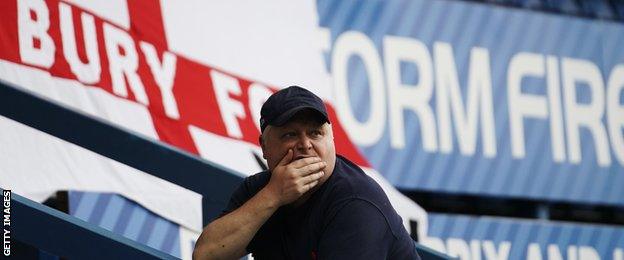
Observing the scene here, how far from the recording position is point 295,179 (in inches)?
102

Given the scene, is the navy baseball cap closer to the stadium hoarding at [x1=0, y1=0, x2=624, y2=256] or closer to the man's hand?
the man's hand

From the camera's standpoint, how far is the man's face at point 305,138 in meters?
2.64

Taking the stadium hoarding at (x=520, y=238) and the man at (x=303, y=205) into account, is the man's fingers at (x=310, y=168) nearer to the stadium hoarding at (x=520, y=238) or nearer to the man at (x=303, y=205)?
the man at (x=303, y=205)

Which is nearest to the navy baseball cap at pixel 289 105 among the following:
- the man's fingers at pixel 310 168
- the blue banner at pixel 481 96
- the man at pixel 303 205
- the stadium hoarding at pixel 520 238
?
the man at pixel 303 205

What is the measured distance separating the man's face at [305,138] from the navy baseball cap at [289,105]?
26mm

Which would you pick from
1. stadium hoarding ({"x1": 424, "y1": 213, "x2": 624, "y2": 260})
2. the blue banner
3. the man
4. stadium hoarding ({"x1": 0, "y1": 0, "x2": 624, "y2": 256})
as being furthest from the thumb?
stadium hoarding ({"x1": 424, "y1": 213, "x2": 624, "y2": 260})

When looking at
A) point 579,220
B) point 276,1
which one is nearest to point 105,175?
point 276,1

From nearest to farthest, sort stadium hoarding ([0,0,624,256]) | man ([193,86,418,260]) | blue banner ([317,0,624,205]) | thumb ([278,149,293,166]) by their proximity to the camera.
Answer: man ([193,86,418,260]), thumb ([278,149,293,166]), stadium hoarding ([0,0,624,256]), blue banner ([317,0,624,205])

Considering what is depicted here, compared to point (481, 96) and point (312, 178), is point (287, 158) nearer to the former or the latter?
point (312, 178)

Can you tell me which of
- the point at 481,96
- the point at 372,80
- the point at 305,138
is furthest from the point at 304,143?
the point at 481,96

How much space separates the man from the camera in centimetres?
255

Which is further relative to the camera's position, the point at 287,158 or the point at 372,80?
the point at 372,80

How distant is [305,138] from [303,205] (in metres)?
0.16

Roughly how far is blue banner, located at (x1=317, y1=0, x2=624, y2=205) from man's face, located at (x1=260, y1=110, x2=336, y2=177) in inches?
150
